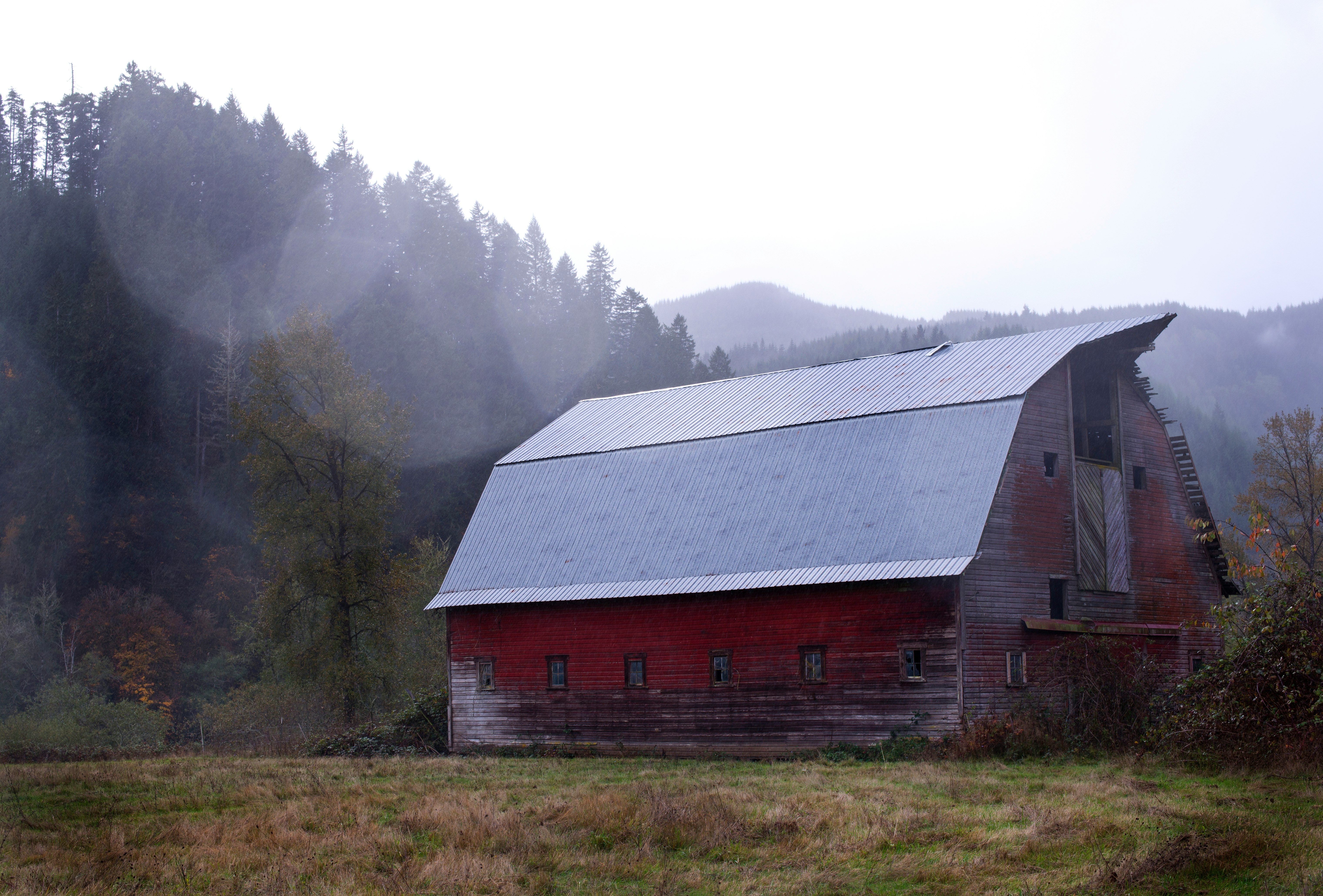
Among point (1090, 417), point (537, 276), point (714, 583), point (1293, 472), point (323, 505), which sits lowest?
point (714, 583)

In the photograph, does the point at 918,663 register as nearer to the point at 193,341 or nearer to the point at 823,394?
the point at 823,394

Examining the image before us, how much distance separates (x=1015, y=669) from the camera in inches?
922

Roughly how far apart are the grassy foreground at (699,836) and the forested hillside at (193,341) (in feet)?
127

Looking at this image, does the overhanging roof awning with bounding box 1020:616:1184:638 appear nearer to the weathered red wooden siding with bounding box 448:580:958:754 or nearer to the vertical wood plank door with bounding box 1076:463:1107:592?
the vertical wood plank door with bounding box 1076:463:1107:592

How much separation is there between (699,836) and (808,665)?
11783 mm

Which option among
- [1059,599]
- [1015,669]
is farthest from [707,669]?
[1059,599]

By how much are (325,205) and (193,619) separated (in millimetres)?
30726

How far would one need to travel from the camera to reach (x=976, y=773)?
59.5ft

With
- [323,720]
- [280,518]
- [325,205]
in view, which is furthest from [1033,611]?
[325,205]

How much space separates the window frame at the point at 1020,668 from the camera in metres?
23.1

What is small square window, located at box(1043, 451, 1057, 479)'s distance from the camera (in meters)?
24.8

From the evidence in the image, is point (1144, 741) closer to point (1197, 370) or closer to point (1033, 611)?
point (1033, 611)

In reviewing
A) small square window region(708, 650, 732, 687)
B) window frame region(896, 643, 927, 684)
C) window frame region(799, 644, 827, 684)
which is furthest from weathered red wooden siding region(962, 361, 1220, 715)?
small square window region(708, 650, 732, 687)

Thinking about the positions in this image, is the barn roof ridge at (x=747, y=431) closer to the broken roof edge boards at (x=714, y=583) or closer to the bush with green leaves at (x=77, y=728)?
the broken roof edge boards at (x=714, y=583)
